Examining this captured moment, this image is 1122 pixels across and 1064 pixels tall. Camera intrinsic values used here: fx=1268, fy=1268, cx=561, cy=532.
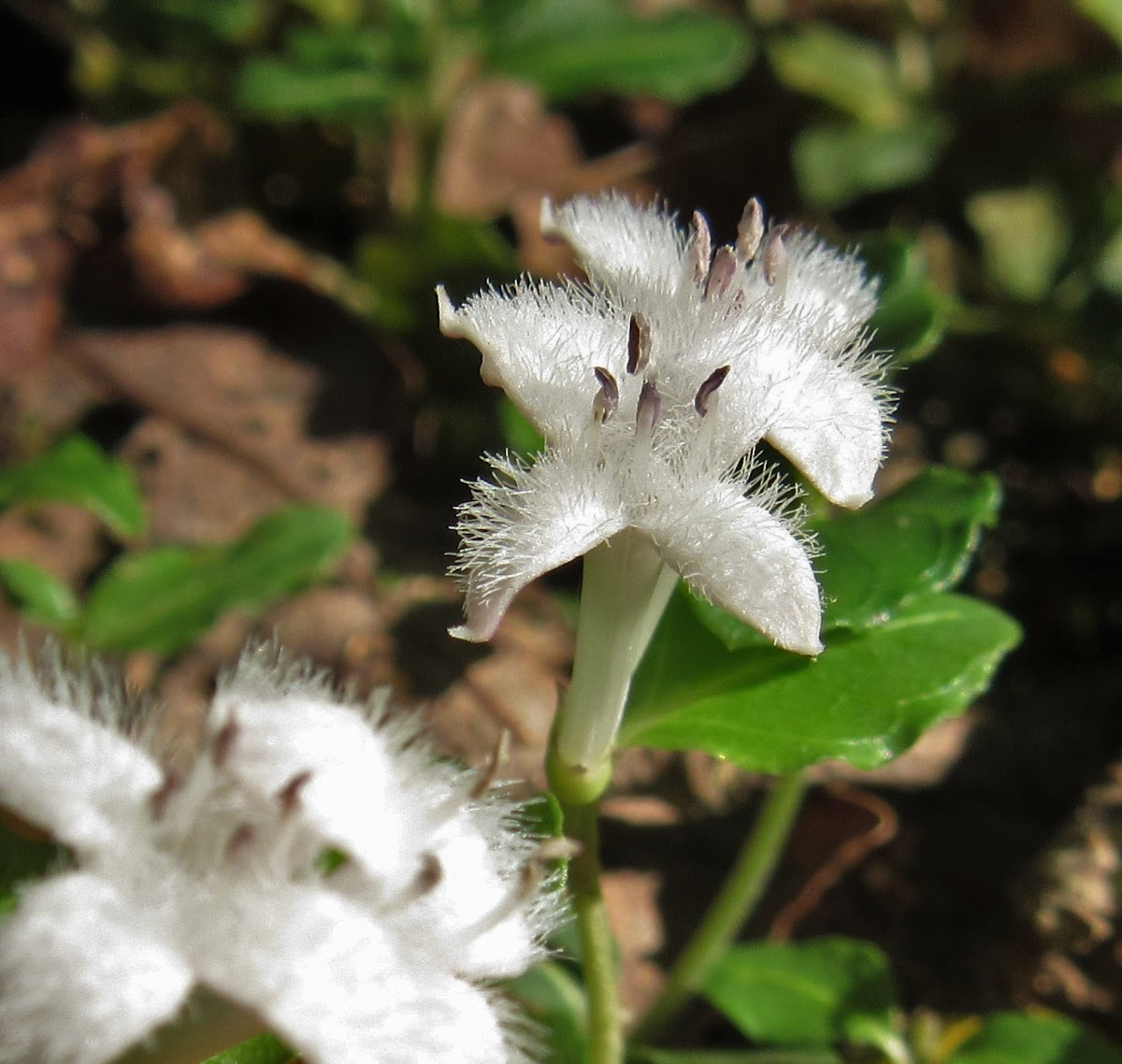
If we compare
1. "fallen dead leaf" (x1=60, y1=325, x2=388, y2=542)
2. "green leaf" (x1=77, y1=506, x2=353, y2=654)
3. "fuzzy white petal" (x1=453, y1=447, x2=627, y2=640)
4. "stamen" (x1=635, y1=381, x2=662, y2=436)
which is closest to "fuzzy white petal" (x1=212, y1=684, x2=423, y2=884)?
"fuzzy white petal" (x1=453, y1=447, x2=627, y2=640)

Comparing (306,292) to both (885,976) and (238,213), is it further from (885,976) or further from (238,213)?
(885,976)

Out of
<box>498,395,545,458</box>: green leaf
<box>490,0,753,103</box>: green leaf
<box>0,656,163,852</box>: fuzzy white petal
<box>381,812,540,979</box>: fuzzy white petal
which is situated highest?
<box>490,0,753,103</box>: green leaf

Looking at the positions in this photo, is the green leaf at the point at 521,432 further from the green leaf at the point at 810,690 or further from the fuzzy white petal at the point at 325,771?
the fuzzy white petal at the point at 325,771

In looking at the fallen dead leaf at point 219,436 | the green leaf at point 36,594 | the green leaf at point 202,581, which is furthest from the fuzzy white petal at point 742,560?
the fallen dead leaf at point 219,436

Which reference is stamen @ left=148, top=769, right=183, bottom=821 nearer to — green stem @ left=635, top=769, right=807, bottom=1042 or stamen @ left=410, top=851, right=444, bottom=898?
stamen @ left=410, top=851, right=444, bottom=898

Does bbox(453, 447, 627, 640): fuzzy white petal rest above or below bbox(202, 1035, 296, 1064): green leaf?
above

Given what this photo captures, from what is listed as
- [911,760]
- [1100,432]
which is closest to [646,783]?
[911,760]
